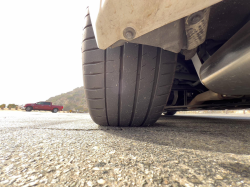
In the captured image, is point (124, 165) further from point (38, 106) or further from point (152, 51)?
point (38, 106)

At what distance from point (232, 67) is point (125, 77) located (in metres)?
0.54

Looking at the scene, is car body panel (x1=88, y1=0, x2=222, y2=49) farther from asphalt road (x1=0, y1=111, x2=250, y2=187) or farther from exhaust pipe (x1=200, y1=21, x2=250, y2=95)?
asphalt road (x1=0, y1=111, x2=250, y2=187)

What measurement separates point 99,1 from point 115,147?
54 centimetres

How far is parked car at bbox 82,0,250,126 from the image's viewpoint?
42 cm

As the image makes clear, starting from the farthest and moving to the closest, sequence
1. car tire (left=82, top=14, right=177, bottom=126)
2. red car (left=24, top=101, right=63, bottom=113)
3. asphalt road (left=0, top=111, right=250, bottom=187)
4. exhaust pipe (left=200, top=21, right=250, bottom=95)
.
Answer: red car (left=24, top=101, right=63, bottom=113), car tire (left=82, top=14, right=177, bottom=126), exhaust pipe (left=200, top=21, right=250, bottom=95), asphalt road (left=0, top=111, right=250, bottom=187)

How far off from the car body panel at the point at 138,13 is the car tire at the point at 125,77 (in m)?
0.37

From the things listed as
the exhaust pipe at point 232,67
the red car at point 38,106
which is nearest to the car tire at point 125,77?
the exhaust pipe at point 232,67

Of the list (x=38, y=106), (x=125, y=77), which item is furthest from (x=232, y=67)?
(x=38, y=106)

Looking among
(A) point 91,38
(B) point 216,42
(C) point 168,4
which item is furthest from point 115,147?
(B) point 216,42

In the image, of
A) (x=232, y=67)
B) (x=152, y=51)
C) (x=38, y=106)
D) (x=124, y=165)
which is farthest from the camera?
(x=38, y=106)

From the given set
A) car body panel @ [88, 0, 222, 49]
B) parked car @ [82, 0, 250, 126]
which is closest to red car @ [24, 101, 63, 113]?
parked car @ [82, 0, 250, 126]

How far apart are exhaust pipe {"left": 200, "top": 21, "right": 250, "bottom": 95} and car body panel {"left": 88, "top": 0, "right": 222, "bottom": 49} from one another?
0.24 meters

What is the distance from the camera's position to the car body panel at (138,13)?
0.38 m

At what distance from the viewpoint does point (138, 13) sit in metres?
0.41
